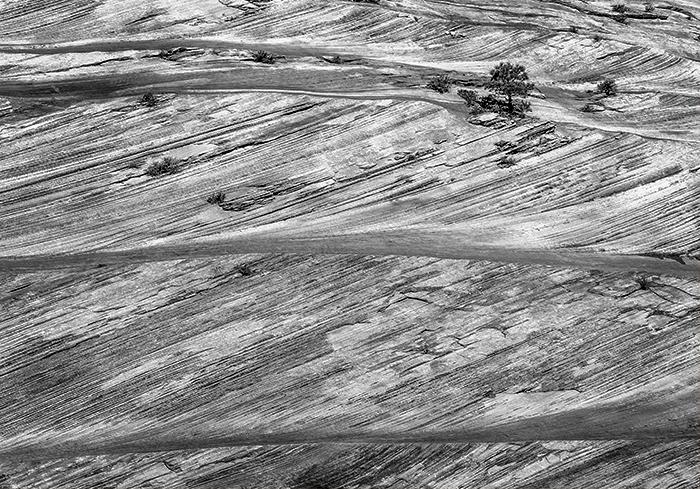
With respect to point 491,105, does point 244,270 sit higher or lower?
lower

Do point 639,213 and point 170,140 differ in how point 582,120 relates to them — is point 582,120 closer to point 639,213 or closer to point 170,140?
point 639,213

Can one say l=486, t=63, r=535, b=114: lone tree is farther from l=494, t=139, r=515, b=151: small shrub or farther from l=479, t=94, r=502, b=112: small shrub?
l=494, t=139, r=515, b=151: small shrub

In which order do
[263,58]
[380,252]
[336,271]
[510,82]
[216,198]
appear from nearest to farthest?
[336,271] → [380,252] → [216,198] → [510,82] → [263,58]

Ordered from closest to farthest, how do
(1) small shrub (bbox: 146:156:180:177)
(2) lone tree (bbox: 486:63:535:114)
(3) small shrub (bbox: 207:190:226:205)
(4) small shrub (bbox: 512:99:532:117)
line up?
1. (3) small shrub (bbox: 207:190:226:205)
2. (1) small shrub (bbox: 146:156:180:177)
3. (4) small shrub (bbox: 512:99:532:117)
4. (2) lone tree (bbox: 486:63:535:114)

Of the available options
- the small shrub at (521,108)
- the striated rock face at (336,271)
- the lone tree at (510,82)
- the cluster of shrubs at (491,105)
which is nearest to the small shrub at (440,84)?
the striated rock face at (336,271)

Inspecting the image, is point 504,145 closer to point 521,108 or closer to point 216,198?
point 521,108

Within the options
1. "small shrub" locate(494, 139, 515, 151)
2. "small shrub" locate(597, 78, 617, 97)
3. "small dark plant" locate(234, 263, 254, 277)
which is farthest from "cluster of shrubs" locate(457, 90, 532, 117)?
"small dark plant" locate(234, 263, 254, 277)

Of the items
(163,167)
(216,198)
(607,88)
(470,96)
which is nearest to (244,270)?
(216,198)

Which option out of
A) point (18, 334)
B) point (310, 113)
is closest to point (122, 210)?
point (18, 334)
